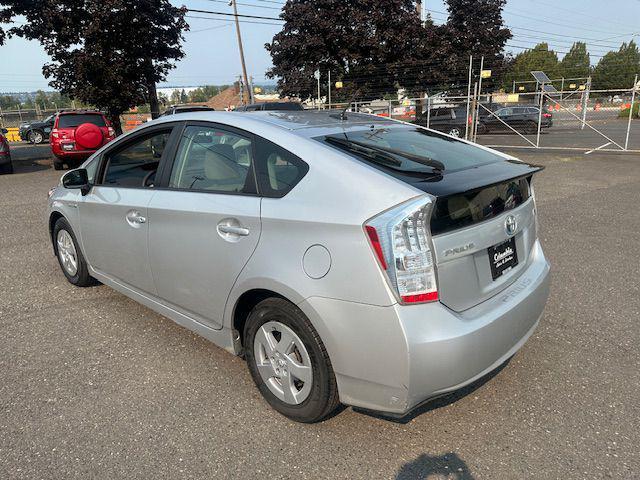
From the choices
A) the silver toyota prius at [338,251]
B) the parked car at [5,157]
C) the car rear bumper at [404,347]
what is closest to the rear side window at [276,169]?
the silver toyota prius at [338,251]

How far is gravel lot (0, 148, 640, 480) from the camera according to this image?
2311 mm

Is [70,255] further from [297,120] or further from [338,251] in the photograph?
[338,251]

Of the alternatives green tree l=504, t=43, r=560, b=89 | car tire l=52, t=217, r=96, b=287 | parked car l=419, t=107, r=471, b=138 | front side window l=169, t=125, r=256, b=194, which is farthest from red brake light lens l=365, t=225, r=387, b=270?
green tree l=504, t=43, r=560, b=89

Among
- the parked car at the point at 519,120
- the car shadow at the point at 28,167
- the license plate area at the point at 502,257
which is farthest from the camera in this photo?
the parked car at the point at 519,120

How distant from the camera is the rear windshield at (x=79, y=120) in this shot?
570 inches

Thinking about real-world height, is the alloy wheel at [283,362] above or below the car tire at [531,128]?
above

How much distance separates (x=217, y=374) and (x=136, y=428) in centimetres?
61

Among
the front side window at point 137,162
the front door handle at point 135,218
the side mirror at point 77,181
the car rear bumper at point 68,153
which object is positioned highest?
the front side window at point 137,162

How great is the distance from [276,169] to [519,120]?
24.7 m

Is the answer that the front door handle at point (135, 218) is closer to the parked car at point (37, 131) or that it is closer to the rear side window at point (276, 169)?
the rear side window at point (276, 169)

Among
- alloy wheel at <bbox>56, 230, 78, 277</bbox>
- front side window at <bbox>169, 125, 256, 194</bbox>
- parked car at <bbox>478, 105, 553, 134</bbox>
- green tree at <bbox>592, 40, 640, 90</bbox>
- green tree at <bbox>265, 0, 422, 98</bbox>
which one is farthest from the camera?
green tree at <bbox>592, 40, 640, 90</bbox>

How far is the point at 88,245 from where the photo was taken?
400 centimetres

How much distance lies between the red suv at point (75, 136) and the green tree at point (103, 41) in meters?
1.13

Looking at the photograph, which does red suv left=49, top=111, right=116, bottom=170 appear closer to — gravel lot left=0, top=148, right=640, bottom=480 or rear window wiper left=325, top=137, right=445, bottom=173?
gravel lot left=0, top=148, right=640, bottom=480
